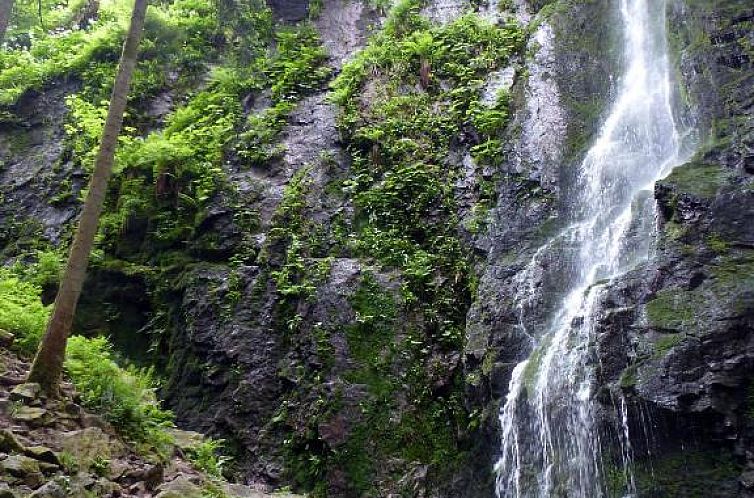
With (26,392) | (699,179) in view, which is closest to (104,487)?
(26,392)

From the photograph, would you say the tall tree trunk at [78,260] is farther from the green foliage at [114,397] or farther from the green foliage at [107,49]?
the green foliage at [107,49]

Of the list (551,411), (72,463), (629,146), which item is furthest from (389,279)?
(72,463)

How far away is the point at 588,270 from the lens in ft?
32.5

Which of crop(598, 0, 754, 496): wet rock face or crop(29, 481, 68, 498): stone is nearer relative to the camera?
crop(29, 481, 68, 498): stone

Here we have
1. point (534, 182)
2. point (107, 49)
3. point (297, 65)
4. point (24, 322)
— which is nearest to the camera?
point (24, 322)

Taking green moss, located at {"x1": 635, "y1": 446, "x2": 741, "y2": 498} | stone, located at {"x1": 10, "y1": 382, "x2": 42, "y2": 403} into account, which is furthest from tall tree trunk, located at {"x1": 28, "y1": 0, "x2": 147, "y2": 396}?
green moss, located at {"x1": 635, "y1": 446, "x2": 741, "y2": 498}

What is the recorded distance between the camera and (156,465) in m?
6.51

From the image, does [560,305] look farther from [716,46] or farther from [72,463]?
[72,463]

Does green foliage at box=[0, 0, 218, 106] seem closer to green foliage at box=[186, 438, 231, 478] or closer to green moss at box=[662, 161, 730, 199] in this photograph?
green foliage at box=[186, 438, 231, 478]

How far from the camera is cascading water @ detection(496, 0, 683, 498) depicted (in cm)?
802

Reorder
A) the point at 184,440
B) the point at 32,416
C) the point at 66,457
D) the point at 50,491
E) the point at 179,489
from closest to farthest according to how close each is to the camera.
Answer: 1. the point at 50,491
2. the point at 66,457
3. the point at 32,416
4. the point at 179,489
5. the point at 184,440

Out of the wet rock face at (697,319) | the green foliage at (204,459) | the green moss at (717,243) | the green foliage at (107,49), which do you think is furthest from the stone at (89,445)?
the green foliage at (107,49)

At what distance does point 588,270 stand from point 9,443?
26.1ft

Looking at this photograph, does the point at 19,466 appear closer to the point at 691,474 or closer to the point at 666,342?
the point at 691,474
